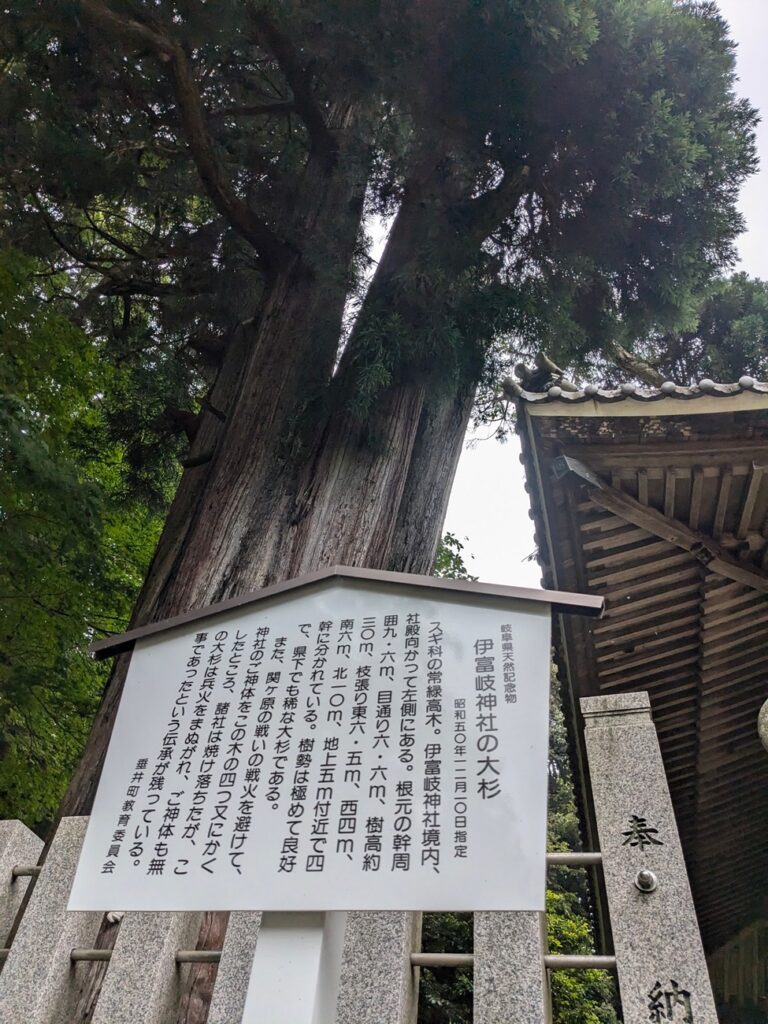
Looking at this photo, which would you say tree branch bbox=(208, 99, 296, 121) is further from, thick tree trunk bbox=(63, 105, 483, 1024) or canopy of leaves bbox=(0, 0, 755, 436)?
thick tree trunk bbox=(63, 105, 483, 1024)

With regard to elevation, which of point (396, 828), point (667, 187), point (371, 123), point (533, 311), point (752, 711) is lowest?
point (396, 828)

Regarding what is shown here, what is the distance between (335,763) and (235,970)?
788mm

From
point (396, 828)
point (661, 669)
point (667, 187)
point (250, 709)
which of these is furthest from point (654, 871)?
point (667, 187)

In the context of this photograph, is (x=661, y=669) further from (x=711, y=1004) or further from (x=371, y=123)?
(x=371, y=123)

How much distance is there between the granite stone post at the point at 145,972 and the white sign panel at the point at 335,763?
15.5 inches

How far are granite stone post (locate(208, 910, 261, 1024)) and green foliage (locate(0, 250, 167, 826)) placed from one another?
11.0 ft

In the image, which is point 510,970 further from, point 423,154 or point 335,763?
point 423,154

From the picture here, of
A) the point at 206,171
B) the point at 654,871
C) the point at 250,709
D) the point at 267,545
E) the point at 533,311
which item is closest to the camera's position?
the point at 654,871

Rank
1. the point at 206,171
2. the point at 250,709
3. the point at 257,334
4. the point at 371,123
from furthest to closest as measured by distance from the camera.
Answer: the point at 371,123 < the point at 257,334 < the point at 206,171 < the point at 250,709

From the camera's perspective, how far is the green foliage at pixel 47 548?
515 centimetres

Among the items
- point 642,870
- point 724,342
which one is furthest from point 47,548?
point 724,342

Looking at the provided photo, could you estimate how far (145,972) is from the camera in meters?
2.26

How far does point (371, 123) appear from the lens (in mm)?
5734

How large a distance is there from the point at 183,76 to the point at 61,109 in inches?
55.2
